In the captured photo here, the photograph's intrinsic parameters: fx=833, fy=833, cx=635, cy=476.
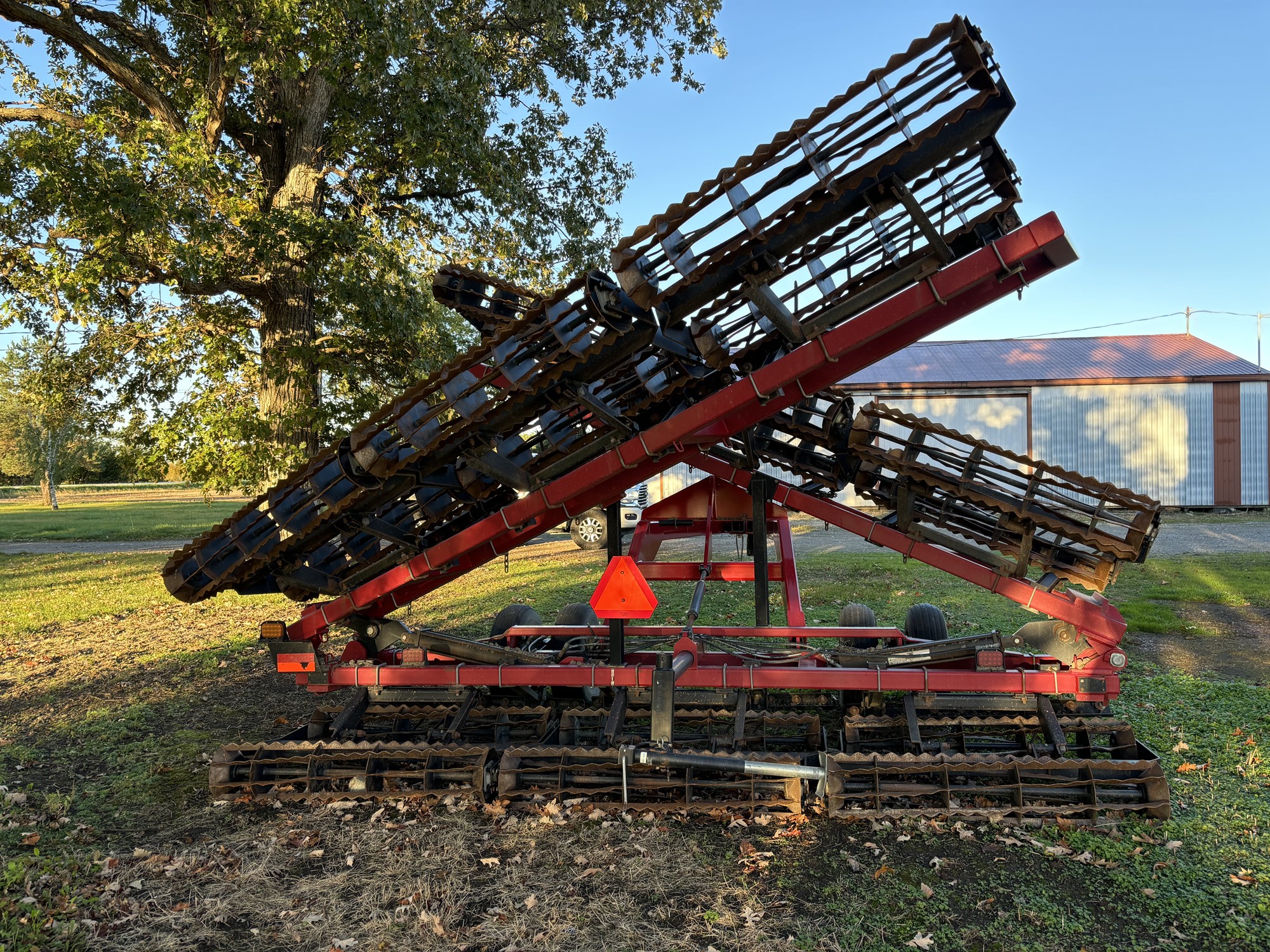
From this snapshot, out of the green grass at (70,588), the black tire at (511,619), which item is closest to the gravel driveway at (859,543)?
the green grass at (70,588)

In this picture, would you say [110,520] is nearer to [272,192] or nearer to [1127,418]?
[272,192]

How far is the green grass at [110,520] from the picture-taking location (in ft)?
87.9

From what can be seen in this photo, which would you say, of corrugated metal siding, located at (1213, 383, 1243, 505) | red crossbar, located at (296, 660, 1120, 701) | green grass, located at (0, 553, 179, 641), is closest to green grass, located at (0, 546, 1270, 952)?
red crossbar, located at (296, 660, 1120, 701)

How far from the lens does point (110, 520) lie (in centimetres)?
3412

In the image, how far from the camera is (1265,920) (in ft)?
12.6

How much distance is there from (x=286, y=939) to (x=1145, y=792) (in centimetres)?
473

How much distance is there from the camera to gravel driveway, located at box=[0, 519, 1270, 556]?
721 inches

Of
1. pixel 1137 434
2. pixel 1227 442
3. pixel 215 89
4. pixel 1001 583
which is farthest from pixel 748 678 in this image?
pixel 1227 442

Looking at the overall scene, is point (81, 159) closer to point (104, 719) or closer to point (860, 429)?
point (104, 719)

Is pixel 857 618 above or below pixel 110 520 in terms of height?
above

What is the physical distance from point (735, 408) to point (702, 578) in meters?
2.33

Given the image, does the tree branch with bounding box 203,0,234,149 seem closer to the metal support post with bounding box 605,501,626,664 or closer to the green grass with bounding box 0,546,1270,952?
the green grass with bounding box 0,546,1270,952

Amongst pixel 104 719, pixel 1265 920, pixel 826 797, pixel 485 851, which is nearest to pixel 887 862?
pixel 826 797

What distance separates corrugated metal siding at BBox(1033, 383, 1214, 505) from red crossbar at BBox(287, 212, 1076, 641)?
26109 mm
